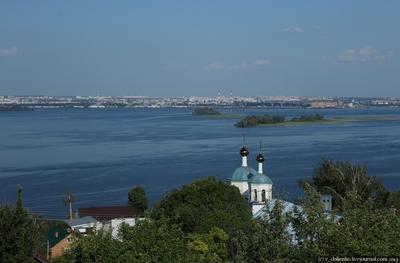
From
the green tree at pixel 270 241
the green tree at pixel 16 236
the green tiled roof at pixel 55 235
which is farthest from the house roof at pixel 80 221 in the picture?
the green tree at pixel 270 241

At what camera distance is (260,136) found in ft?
136

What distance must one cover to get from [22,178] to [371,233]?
64.1 ft

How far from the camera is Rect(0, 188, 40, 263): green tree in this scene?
622cm

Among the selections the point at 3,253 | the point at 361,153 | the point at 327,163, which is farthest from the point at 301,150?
the point at 3,253

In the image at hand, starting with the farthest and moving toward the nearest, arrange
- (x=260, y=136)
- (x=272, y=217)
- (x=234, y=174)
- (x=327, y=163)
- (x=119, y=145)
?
(x=260, y=136)
(x=119, y=145)
(x=327, y=163)
(x=234, y=174)
(x=272, y=217)

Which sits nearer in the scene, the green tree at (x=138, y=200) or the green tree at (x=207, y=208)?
the green tree at (x=207, y=208)

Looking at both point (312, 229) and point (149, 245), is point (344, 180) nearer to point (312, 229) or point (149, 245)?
point (149, 245)

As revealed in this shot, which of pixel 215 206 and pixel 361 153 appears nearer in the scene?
pixel 215 206

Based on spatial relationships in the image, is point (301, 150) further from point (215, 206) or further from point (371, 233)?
point (371, 233)

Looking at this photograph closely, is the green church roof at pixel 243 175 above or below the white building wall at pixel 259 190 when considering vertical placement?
above

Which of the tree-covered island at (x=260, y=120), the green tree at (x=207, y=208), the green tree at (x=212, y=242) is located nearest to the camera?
the green tree at (x=212, y=242)

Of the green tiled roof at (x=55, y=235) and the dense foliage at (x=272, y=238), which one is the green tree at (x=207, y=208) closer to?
the dense foliage at (x=272, y=238)

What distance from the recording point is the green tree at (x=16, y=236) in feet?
20.4

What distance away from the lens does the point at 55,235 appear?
10.6 meters
